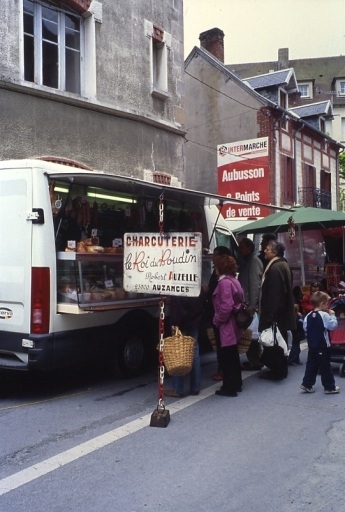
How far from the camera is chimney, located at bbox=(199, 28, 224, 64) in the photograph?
2484cm

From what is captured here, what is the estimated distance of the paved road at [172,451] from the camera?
3.72 m

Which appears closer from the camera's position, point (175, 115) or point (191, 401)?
point (191, 401)

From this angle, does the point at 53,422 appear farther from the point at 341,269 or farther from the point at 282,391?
the point at 341,269

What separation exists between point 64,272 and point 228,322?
1.95 meters

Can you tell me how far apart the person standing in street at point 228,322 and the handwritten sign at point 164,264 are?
1058 millimetres

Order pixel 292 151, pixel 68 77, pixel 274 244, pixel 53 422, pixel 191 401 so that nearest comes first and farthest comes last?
pixel 53 422 < pixel 191 401 < pixel 274 244 < pixel 68 77 < pixel 292 151

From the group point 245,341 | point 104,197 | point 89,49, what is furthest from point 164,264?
point 89,49

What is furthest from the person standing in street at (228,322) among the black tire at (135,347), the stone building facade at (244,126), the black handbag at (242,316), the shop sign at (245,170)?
the stone building facade at (244,126)

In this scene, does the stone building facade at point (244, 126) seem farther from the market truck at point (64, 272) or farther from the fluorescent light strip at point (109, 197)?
the market truck at point (64, 272)

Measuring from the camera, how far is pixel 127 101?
42.2ft

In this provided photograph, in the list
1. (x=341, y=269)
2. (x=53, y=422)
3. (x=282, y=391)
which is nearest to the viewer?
(x=53, y=422)

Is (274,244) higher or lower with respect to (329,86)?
lower

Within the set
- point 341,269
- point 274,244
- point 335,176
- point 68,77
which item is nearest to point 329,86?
point 335,176

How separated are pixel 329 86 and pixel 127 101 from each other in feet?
127
